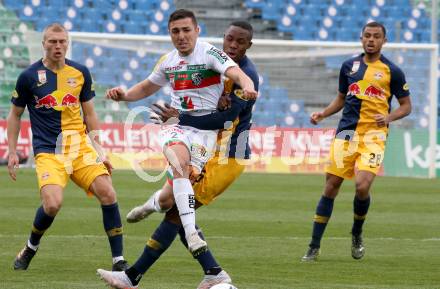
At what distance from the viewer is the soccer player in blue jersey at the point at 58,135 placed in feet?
28.0

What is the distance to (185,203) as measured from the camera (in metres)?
7.08

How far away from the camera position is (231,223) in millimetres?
12844

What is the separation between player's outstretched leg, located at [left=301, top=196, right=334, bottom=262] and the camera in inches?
376

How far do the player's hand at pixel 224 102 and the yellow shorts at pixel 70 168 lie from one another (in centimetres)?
149

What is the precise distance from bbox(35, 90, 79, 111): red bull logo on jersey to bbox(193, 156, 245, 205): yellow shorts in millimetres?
1532

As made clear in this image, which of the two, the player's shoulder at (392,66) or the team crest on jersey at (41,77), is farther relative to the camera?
the player's shoulder at (392,66)

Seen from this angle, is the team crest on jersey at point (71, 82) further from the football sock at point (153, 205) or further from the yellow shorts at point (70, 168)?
the football sock at point (153, 205)

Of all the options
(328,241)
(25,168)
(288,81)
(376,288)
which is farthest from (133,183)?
(376,288)

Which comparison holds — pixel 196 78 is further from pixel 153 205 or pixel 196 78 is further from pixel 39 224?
pixel 39 224

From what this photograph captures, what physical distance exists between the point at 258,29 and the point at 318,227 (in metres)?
18.8

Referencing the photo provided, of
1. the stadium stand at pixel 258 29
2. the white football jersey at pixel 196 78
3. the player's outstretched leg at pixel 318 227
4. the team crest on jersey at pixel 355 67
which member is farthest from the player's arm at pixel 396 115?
the stadium stand at pixel 258 29

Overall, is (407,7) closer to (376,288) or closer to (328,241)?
(328,241)

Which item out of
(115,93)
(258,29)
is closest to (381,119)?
(115,93)

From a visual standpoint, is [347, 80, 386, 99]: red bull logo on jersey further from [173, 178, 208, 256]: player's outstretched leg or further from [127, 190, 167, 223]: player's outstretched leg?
[173, 178, 208, 256]: player's outstretched leg
